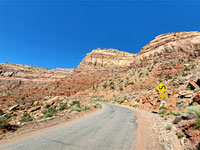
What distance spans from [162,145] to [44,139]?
5.22 meters

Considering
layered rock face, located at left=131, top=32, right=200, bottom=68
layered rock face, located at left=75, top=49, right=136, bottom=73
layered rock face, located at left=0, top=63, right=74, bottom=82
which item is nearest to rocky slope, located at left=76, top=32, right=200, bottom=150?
layered rock face, located at left=131, top=32, right=200, bottom=68

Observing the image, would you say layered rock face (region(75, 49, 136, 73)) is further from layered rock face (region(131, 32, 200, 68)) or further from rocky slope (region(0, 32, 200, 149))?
layered rock face (region(131, 32, 200, 68))

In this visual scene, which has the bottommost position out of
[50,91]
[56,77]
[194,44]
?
[50,91]

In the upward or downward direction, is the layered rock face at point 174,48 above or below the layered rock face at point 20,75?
above

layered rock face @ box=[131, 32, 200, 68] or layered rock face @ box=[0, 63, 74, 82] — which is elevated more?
layered rock face @ box=[131, 32, 200, 68]

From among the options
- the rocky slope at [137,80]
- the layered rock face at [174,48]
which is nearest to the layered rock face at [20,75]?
the rocky slope at [137,80]

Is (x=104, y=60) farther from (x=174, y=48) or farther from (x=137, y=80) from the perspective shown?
(x=174, y=48)

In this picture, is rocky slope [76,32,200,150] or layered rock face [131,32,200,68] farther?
layered rock face [131,32,200,68]

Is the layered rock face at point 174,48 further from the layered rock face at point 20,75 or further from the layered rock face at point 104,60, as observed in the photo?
the layered rock face at point 20,75

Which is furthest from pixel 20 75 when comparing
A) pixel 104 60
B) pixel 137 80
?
pixel 137 80

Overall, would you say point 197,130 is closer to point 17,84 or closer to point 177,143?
point 177,143

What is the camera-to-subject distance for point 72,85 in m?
51.4

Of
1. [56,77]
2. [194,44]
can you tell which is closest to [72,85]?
[56,77]

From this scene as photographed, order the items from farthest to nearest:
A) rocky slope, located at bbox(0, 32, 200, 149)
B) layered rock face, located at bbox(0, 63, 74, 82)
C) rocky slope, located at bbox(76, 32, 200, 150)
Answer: layered rock face, located at bbox(0, 63, 74, 82)
rocky slope, located at bbox(76, 32, 200, 150)
rocky slope, located at bbox(0, 32, 200, 149)
